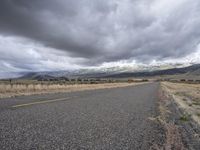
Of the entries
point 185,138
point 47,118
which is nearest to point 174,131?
point 185,138

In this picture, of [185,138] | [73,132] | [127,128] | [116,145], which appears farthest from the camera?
[127,128]

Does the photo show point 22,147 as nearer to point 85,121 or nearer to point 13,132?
point 13,132

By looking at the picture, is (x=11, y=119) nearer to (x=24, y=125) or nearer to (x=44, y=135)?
(x=24, y=125)

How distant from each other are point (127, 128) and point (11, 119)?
3.72 meters

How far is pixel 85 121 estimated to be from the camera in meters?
8.18

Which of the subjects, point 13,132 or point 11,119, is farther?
point 11,119

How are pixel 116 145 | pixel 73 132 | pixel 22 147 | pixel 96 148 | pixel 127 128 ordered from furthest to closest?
pixel 127 128, pixel 73 132, pixel 116 145, pixel 96 148, pixel 22 147

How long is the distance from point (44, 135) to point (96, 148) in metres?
1.40

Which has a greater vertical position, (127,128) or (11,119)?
(11,119)

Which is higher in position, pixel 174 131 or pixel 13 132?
pixel 13 132

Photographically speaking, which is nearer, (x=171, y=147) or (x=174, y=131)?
(x=171, y=147)

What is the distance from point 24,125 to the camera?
6656 mm

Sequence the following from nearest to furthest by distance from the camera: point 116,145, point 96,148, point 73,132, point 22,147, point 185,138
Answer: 1. point 22,147
2. point 96,148
3. point 116,145
4. point 73,132
5. point 185,138

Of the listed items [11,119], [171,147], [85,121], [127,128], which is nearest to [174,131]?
[127,128]
